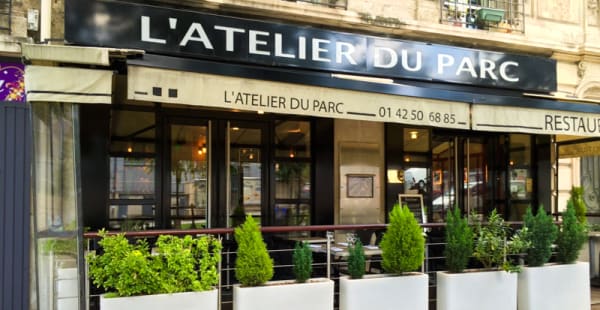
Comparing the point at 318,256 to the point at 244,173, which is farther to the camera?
the point at 244,173

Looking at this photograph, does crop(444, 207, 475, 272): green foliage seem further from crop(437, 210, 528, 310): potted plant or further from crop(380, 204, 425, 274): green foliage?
crop(380, 204, 425, 274): green foliage

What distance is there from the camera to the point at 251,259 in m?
5.45

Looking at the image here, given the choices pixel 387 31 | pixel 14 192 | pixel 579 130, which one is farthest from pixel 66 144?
pixel 579 130

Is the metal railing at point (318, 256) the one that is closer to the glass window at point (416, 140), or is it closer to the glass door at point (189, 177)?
the glass door at point (189, 177)

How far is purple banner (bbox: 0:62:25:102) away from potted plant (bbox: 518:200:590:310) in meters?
6.41

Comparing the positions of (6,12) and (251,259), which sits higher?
(6,12)

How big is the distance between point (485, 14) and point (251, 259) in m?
6.32

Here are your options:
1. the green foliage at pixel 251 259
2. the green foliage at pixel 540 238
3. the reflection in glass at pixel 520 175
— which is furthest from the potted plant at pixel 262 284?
the reflection in glass at pixel 520 175

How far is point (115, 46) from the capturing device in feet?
22.1

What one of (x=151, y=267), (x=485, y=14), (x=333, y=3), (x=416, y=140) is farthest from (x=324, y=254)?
(x=485, y=14)

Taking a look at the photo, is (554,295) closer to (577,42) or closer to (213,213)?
(213,213)

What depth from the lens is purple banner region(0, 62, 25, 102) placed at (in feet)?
22.1

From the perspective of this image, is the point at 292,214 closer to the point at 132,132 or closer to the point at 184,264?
the point at 132,132

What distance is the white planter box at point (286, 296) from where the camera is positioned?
5398 mm
